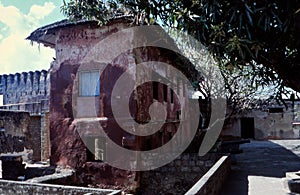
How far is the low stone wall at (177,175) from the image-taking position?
441 inches

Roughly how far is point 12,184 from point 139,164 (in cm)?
432

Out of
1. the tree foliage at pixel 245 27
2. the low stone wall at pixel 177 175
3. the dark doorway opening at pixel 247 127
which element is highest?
the tree foliage at pixel 245 27

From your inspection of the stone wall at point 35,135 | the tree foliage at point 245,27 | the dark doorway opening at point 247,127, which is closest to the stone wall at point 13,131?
the stone wall at point 35,135

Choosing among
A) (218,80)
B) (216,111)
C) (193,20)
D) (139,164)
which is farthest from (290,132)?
(193,20)

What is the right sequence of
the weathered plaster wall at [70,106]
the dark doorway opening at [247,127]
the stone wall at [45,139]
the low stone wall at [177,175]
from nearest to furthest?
the low stone wall at [177,175] < the weathered plaster wall at [70,106] < the stone wall at [45,139] < the dark doorway opening at [247,127]

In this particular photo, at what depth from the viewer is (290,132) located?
2414cm

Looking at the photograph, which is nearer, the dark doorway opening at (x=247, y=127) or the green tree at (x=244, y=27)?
the green tree at (x=244, y=27)

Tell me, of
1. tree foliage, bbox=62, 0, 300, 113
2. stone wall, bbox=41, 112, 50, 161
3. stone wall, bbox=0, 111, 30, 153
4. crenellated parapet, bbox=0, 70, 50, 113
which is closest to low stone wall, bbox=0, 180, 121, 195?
tree foliage, bbox=62, 0, 300, 113

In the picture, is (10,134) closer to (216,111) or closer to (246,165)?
(216,111)

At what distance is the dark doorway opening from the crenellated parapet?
49.2 feet

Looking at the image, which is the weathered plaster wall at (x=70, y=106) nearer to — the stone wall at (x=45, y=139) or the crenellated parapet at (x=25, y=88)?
the stone wall at (x=45, y=139)

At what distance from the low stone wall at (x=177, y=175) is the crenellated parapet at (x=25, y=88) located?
10.00 metres

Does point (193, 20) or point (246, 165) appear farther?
point (246, 165)

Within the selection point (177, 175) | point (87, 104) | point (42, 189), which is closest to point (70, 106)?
point (87, 104)
